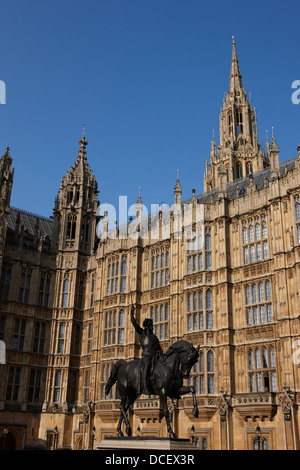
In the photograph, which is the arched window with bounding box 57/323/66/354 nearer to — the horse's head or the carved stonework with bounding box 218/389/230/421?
the carved stonework with bounding box 218/389/230/421

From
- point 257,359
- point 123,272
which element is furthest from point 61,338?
point 257,359

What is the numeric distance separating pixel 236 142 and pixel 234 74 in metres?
14.9

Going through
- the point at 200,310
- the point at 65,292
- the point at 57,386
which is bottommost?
the point at 57,386

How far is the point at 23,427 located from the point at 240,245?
23993 millimetres

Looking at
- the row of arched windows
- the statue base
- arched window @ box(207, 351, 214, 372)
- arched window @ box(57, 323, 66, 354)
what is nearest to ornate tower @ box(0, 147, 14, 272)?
arched window @ box(57, 323, 66, 354)

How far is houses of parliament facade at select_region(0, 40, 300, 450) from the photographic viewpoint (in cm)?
Answer: 3066

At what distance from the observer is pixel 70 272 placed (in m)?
47.0

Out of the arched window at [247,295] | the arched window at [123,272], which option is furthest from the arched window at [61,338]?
the arched window at [247,295]

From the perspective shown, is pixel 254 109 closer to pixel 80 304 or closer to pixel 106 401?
pixel 80 304

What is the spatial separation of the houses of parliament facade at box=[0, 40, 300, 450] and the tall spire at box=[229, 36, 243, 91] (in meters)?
38.4

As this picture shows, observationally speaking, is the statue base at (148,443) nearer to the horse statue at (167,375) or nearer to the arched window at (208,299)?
the horse statue at (167,375)

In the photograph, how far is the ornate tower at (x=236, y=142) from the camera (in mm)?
72062

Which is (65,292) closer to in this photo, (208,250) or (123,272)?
(123,272)

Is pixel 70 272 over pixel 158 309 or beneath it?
over
